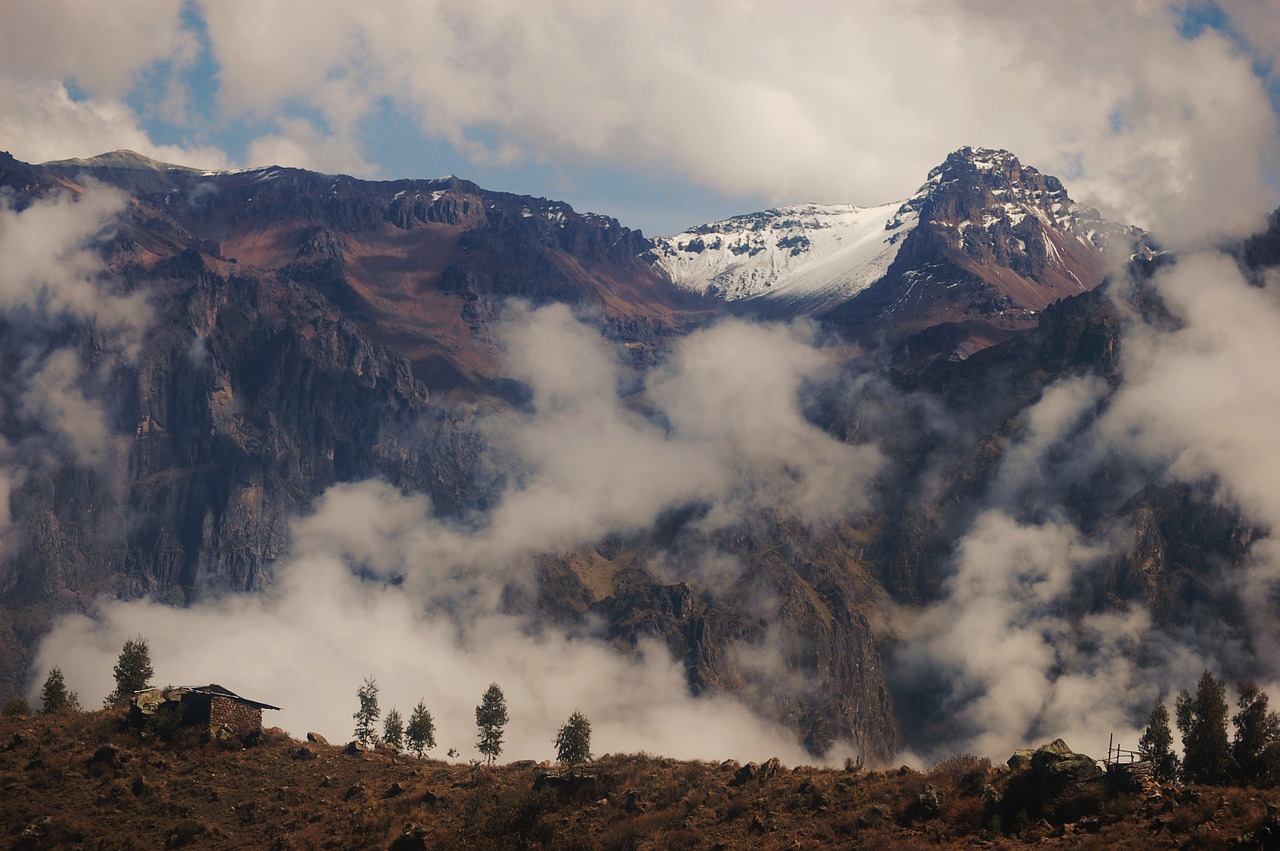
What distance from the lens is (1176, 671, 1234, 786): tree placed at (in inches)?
4075

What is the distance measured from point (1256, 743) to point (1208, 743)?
5.58 meters

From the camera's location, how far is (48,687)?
573ft

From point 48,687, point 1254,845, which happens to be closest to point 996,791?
point 1254,845

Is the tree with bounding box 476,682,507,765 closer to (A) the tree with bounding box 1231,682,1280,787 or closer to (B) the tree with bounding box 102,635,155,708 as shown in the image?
(B) the tree with bounding box 102,635,155,708

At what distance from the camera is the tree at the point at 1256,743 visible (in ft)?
330

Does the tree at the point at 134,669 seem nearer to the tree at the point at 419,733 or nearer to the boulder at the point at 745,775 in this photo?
A: the tree at the point at 419,733

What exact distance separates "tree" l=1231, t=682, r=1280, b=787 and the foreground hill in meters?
17.6

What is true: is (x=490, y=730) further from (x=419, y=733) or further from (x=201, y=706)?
(x=201, y=706)

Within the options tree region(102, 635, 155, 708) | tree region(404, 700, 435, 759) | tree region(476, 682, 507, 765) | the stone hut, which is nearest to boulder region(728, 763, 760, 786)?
the stone hut

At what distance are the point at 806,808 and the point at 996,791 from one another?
1400 cm

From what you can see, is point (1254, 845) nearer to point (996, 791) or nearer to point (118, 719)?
point (996, 791)

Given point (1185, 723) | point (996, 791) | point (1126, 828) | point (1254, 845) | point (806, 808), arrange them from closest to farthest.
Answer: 1. point (1254, 845)
2. point (1126, 828)
3. point (996, 791)
4. point (806, 808)
5. point (1185, 723)

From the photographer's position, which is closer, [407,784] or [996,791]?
[996,791]

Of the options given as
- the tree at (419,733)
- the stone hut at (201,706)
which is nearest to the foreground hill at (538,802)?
the stone hut at (201,706)
